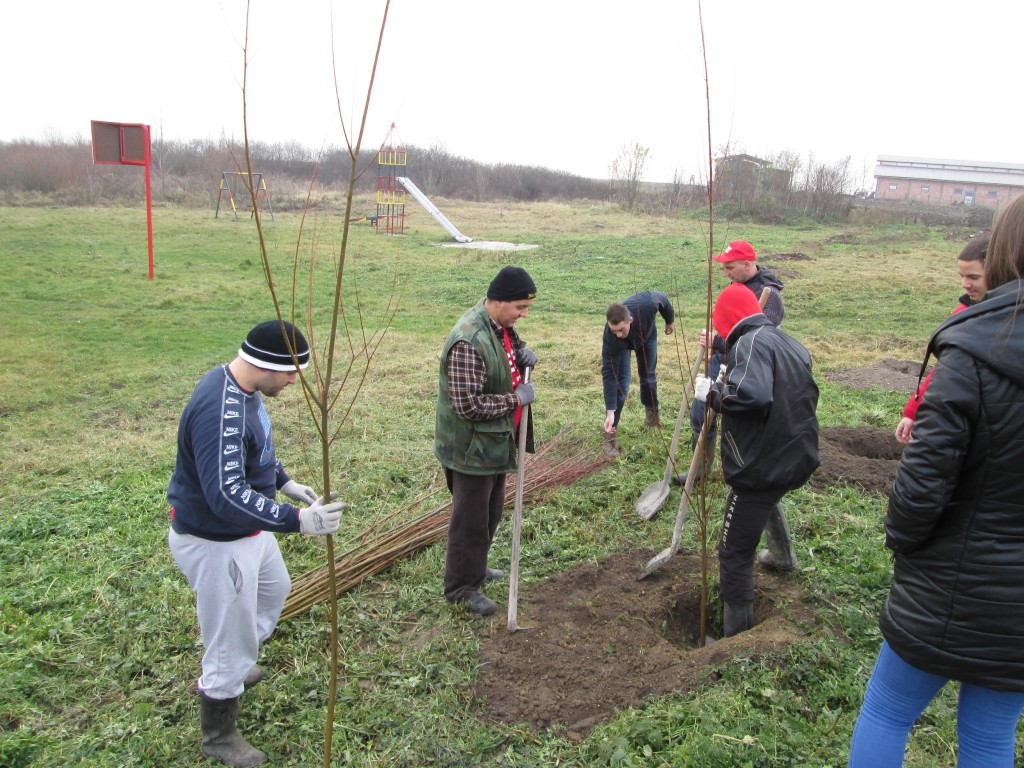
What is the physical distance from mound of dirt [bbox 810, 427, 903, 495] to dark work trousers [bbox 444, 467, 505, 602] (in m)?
2.56

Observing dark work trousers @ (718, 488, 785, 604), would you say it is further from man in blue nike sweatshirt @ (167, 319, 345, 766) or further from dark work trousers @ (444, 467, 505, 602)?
man in blue nike sweatshirt @ (167, 319, 345, 766)

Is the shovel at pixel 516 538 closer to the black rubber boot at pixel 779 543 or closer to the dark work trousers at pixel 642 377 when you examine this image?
the black rubber boot at pixel 779 543

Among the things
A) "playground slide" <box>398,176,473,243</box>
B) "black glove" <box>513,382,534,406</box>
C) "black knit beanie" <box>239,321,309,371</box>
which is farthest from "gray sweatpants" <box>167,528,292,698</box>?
"playground slide" <box>398,176,473,243</box>

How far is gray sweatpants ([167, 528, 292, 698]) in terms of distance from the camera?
259cm

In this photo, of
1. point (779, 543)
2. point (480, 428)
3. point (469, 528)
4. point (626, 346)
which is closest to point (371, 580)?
point (469, 528)

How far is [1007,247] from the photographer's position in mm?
1810

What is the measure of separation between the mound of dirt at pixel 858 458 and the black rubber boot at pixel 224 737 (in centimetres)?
389

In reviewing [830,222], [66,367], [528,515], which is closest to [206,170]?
[830,222]

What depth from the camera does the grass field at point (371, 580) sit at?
2811 mm

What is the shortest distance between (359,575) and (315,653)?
26.0 inches

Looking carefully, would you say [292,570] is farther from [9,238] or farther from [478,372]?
[9,238]

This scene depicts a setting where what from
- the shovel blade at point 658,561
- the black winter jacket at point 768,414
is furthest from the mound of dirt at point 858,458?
the black winter jacket at point 768,414

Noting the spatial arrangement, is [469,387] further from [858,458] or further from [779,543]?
[858,458]

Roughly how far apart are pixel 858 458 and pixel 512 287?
3.47 meters
